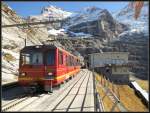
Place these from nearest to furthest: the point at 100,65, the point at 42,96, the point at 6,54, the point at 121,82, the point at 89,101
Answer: the point at 89,101
the point at 42,96
the point at 6,54
the point at 121,82
the point at 100,65

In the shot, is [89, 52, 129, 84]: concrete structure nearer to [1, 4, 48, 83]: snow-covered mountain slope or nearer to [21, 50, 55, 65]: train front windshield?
[1, 4, 48, 83]: snow-covered mountain slope

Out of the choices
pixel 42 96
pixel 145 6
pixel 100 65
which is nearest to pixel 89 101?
pixel 42 96

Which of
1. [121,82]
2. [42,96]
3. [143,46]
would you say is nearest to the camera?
[42,96]

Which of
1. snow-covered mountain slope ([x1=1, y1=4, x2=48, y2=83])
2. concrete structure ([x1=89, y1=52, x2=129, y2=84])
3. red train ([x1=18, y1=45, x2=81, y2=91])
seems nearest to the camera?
red train ([x1=18, y1=45, x2=81, y2=91])

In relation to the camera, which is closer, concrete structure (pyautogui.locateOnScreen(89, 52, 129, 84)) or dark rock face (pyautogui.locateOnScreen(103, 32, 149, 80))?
concrete structure (pyautogui.locateOnScreen(89, 52, 129, 84))

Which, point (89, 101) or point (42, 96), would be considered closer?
point (89, 101)

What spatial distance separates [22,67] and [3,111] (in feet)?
24.6

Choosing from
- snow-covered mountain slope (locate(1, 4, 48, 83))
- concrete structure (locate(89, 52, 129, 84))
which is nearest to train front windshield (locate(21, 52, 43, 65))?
snow-covered mountain slope (locate(1, 4, 48, 83))

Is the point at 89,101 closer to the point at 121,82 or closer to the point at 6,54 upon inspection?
the point at 6,54

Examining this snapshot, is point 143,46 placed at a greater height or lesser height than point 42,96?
greater

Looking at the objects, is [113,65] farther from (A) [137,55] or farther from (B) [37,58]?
(A) [137,55]

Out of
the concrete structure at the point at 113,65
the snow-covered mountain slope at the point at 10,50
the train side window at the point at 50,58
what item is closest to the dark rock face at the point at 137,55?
the concrete structure at the point at 113,65

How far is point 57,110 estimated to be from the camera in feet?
53.7

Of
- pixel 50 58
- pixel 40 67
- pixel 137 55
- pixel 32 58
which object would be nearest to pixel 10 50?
pixel 32 58
